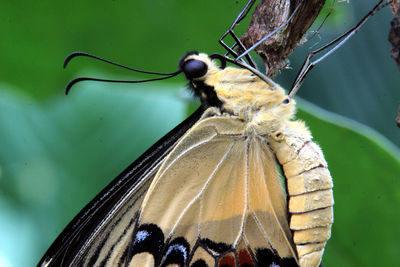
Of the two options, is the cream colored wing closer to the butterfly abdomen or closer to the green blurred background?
the butterfly abdomen

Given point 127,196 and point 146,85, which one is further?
point 146,85

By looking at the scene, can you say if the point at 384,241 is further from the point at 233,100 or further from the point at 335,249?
the point at 233,100

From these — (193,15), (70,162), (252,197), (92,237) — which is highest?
(193,15)

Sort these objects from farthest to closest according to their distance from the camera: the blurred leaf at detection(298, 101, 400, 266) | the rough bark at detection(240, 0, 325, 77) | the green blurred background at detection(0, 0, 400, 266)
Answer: the green blurred background at detection(0, 0, 400, 266) → the blurred leaf at detection(298, 101, 400, 266) → the rough bark at detection(240, 0, 325, 77)

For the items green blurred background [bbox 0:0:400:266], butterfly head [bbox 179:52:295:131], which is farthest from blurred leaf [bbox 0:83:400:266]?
butterfly head [bbox 179:52:295:131]

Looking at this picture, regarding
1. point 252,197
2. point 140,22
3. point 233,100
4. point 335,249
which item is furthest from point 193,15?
point 335,249
